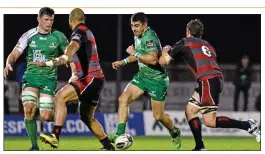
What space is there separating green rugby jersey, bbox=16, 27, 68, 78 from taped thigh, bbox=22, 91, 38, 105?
37 cm

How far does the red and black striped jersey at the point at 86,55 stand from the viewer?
15.1 meters

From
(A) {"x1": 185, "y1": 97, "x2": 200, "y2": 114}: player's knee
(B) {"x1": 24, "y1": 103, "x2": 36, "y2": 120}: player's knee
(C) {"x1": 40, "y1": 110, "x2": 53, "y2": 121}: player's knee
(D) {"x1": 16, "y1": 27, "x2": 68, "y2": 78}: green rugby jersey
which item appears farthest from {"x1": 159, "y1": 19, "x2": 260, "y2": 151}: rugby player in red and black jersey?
(B) {"x1": 24, "y1": 103, "x2": 36, "y2": 120}: player's knee

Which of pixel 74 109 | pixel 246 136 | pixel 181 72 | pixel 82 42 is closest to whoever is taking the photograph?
pixel 82 42

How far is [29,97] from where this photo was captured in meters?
15.4

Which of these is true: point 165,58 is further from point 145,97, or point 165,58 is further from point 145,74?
point 145,97

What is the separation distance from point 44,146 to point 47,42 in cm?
289

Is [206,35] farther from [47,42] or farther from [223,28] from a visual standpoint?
[47,42]

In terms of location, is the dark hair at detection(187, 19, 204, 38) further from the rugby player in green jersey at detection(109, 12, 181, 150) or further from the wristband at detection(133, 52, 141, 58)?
the wristband at detection(133, 52, 141, 58)

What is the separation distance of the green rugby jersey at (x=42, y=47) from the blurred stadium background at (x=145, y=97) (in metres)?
2.23

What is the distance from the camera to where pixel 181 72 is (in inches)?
1225

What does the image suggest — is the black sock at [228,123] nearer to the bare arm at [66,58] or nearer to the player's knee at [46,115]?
the bare arm at [66,58]
